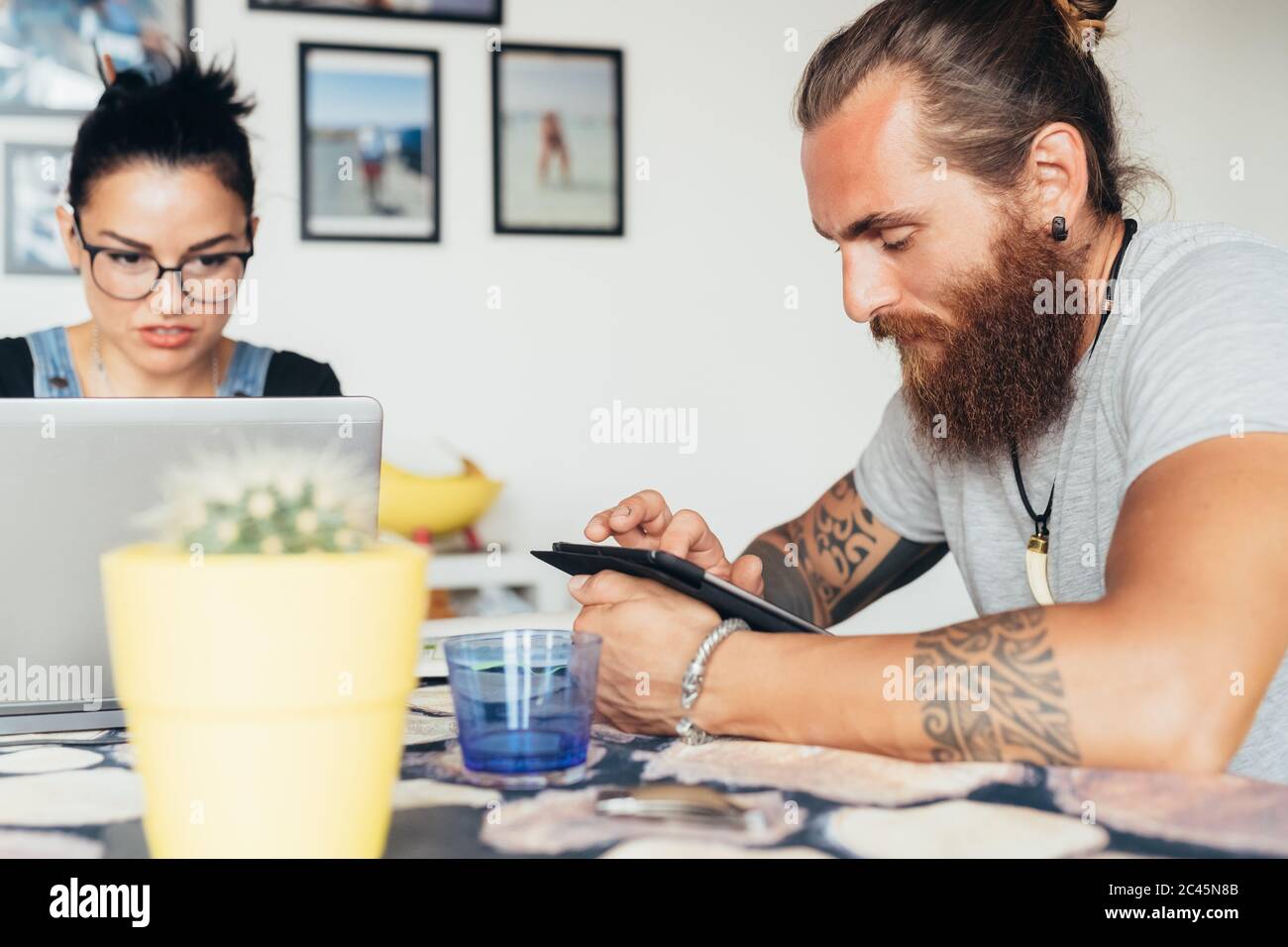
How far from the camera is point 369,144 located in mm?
2900

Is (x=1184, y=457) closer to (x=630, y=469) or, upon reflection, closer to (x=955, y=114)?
(x=955, y=114)

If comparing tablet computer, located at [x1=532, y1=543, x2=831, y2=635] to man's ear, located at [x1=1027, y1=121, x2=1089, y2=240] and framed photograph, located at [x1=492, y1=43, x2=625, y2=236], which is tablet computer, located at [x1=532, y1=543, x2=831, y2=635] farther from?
framed photograph, located at [x1=492, y1=43, x2=625, y2=236]

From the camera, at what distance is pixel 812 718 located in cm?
79

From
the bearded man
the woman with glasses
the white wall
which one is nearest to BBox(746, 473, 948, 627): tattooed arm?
the bearded man

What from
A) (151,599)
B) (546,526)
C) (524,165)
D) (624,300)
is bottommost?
(546,526)

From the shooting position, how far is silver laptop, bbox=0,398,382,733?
0.81 m

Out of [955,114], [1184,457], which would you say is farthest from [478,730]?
[955,114]

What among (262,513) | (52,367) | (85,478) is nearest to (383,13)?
(52,367)

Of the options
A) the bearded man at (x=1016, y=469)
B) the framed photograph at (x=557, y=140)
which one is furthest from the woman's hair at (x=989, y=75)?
the framed photograph at (x=557, y=140)

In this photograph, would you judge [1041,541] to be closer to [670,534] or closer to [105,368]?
[670,534]

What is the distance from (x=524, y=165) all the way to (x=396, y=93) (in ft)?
1.15

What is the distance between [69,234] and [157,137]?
460mm

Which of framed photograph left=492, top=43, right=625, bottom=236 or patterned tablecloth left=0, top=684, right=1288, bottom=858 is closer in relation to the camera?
patterned tablecloth left=0, top=684, right=1288, bottom=858

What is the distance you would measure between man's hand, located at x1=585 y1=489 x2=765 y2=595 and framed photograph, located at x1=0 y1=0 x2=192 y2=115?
2.07 metres
